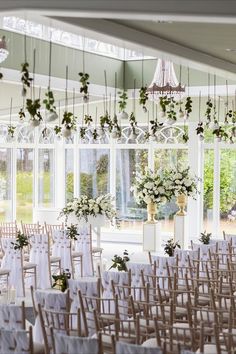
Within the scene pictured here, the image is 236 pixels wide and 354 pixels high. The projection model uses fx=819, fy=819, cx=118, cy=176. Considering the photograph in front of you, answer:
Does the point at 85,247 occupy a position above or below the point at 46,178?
below

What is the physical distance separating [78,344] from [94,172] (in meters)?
18.3

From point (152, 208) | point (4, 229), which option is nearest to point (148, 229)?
point (152, 208)

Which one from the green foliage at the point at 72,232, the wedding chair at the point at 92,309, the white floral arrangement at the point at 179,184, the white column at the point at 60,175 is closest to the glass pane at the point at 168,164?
the white column at the point at 60,175

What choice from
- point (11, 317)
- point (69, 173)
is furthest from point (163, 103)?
point (69, 173)

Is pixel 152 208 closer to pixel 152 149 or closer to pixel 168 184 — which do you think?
pixel 168 184

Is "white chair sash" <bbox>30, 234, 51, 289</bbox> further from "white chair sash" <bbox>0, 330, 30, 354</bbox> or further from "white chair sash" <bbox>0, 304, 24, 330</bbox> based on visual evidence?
"white chair sash" <bbox>0, 330, 30, 354</bbox>

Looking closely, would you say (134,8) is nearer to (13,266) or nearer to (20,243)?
(20,243)

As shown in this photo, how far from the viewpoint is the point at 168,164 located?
23.6 meters

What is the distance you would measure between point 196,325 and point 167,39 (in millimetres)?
4261

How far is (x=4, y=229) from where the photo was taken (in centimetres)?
1936

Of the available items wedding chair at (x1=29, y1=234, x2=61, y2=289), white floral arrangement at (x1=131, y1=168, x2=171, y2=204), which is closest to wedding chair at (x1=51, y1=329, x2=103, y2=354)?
wedding chair at (x1=29, y1=234, x2=61, y2=289)

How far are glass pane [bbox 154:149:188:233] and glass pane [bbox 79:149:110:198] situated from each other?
1.73 meters

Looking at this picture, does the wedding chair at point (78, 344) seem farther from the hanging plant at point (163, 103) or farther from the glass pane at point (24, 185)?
the glass pane at point (24, 185)

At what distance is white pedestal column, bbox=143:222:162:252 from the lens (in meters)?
19.3
